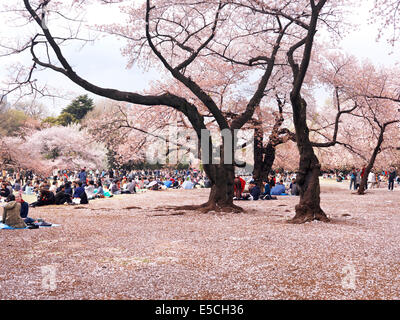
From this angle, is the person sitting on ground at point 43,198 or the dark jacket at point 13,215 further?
the person sitting on ground at point 43,198

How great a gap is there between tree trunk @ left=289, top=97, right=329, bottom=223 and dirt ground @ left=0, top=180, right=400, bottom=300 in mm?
520

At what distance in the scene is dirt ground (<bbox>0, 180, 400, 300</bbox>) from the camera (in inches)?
162

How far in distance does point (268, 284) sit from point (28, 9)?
952 centimetres

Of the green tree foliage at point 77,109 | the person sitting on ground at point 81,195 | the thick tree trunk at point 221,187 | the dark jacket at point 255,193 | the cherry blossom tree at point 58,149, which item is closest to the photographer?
the thick tree trunk at point 221,187

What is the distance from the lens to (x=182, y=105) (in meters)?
11.8

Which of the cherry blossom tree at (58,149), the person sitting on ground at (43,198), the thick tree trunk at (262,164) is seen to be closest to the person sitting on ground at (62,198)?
the person sitting on ground at (43,198)

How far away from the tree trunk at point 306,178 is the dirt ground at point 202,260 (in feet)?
1.71

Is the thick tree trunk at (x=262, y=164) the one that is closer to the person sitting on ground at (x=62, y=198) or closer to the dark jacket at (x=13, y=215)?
the person sitting on ground at (x=62, y=198)

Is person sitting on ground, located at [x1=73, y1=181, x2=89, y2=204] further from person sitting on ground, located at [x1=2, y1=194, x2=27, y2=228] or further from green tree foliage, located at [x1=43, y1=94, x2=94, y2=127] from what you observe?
green tree foliage, located at [x1=43, y1=94, x2=94, y2=127]

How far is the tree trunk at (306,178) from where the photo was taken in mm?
9414

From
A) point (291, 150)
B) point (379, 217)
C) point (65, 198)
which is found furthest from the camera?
point (291, 150)

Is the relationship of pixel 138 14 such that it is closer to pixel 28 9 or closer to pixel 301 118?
pixel 28 9

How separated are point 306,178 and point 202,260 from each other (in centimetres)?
501

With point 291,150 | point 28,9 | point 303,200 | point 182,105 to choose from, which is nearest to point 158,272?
point 303,200
